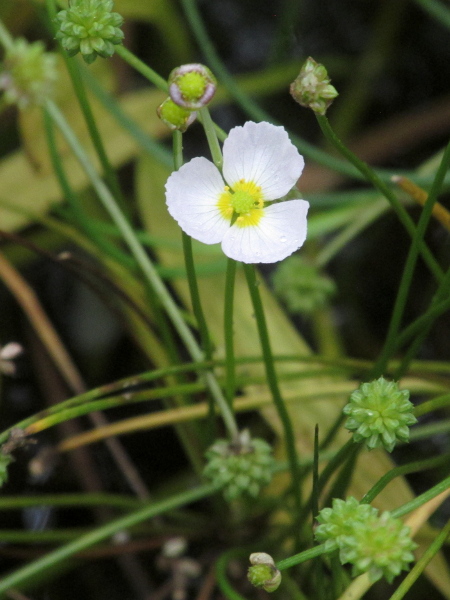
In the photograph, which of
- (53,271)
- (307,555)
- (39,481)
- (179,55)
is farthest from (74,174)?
(307,555)

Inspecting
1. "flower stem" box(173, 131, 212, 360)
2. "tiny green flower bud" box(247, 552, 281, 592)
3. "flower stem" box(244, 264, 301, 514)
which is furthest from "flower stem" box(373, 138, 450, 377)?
"tiny green flower bud" box(247, 552, 281, 592)

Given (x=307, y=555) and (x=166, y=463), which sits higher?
(x=166, y=463)

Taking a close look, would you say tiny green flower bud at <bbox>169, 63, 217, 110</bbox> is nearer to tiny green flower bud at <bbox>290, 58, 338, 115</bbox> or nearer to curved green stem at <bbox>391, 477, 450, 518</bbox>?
tiny green flower bud at <bbox>290, 58, 338, 115</bbox>

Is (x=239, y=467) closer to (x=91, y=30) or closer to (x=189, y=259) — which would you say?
(x=189, y=259)

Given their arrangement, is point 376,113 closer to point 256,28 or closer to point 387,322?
point 256,28

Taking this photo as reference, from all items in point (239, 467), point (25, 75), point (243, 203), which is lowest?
point (239, 467)

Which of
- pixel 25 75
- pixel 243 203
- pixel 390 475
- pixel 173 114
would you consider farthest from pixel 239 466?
pixel 25 75

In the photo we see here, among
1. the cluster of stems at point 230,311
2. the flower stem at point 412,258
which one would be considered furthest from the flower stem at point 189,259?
the flower stem at point 412,258

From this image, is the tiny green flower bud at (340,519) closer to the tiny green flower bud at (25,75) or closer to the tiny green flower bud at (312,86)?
the tiny green flower bud at (312,86)
